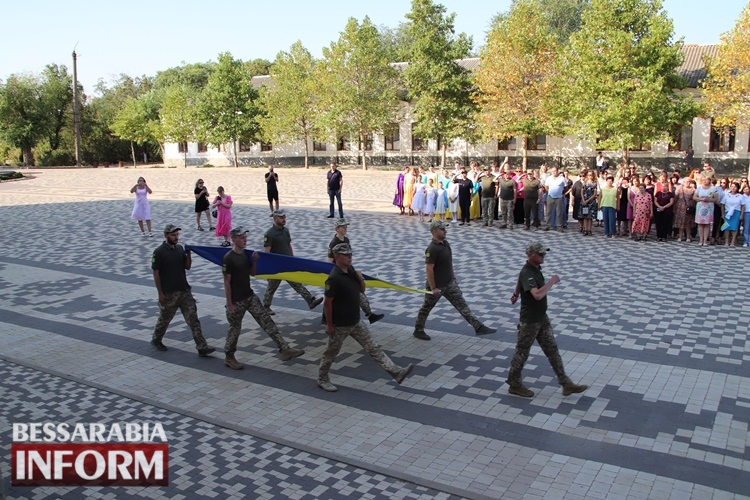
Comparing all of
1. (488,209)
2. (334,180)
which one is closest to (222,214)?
(334,180)

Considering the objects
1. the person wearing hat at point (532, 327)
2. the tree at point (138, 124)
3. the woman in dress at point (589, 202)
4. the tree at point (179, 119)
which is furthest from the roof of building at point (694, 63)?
the tree at point (138, 124)

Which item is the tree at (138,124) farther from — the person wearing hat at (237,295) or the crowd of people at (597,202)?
the person wearing hat at (237,295)

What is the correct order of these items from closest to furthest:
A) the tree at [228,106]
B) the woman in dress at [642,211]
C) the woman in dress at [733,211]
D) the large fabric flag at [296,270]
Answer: the large fabric flag at [296,270], the woman in dress at [733,211], the woman in dress at [642,211], the tree at [228,106]

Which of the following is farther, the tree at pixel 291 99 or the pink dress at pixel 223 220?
the tree at pixel 291 99

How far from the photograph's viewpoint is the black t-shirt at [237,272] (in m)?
8.92

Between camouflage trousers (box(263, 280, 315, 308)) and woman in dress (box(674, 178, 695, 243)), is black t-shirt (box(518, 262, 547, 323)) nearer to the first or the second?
camouflage trousers (box(263, 280, 315, 308))

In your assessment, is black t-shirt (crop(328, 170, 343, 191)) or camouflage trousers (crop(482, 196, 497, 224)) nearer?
camouflage trousers (crop(482, 196, 497, 224))

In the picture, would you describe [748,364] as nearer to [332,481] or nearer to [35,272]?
[332,481]

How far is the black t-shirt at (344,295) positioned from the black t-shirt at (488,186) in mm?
13069

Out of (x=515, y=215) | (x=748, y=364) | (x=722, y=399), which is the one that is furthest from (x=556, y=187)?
(x=722, y=399)

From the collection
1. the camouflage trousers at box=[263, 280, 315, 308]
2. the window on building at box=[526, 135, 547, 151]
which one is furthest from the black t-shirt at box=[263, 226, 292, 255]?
the window on building at box=[526, 135, 547, 151]

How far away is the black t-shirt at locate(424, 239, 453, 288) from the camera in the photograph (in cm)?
970

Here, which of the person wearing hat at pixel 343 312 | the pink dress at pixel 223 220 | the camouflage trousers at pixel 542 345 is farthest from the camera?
the pink dress at pixel 223 220

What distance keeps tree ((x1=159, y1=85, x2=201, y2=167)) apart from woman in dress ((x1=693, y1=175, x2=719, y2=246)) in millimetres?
48231
